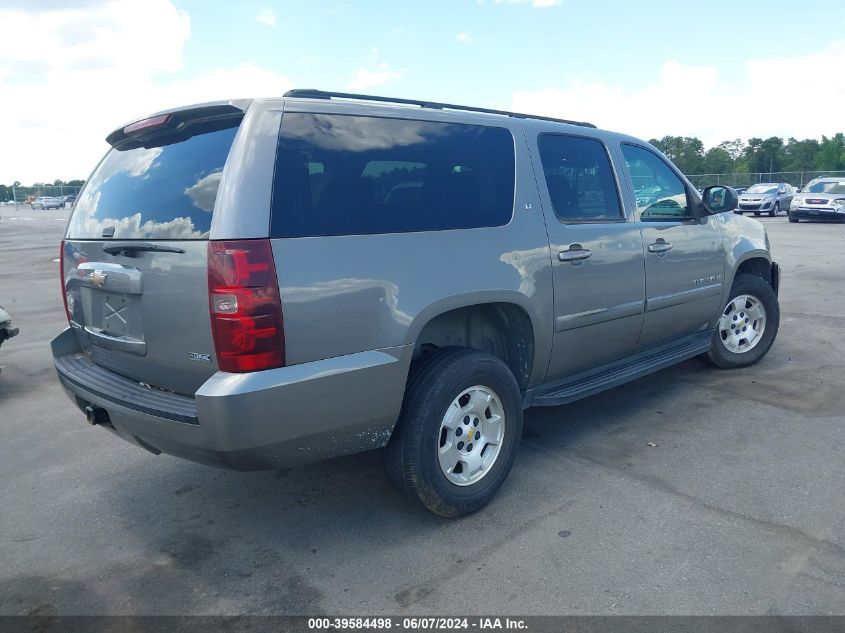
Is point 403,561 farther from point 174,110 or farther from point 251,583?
point 174,110

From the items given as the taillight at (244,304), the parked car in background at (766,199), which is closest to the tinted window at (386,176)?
the taillight at (244,304)

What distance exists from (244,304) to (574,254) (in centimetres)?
202

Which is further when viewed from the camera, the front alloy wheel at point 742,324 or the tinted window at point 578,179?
the front alloy wheel at point 742,324

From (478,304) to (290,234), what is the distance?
1.13m

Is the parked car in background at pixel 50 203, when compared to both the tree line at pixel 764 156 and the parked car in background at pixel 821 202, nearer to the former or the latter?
the tree line at pixel 764 156

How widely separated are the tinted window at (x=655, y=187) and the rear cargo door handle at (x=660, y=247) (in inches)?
7.4

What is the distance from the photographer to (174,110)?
119 inches

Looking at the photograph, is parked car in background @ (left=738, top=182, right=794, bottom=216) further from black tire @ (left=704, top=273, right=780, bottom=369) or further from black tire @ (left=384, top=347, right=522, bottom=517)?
black tire @ (left=384, top=347, right=522, bottom=517)

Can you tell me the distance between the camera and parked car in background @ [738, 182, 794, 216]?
26.6 m

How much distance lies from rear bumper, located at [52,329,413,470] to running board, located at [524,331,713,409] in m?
1.23

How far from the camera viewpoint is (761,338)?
5770 millimetres

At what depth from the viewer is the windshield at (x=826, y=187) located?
22438 millimetres

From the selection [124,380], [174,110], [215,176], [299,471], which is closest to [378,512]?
[299,471]

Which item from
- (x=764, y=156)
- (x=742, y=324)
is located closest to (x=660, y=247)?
(x=742, y=324)
